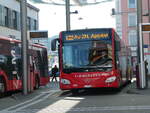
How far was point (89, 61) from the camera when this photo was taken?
2016cm

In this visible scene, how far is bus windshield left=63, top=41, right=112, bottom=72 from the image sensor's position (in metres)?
20.2

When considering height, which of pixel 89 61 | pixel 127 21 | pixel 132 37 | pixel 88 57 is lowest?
pixel 89 61

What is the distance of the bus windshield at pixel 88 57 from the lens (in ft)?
66.1

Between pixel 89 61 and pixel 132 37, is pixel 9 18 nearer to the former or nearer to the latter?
pixel 89 61

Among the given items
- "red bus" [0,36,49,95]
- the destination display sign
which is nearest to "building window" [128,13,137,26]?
"red bus" [0,36,49,95]

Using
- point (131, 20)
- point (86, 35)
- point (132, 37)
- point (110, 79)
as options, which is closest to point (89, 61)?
point (110, 79)

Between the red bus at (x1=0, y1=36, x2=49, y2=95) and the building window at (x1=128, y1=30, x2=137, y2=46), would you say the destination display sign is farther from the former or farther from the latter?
the building window at (x1=128, y1=30, x2=137, y2=46)

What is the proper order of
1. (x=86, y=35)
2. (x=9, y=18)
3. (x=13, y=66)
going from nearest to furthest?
(x=86, y=35) → (x=13, y=66) → (x=9, y=18)

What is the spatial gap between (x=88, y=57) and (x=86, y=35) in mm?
1167

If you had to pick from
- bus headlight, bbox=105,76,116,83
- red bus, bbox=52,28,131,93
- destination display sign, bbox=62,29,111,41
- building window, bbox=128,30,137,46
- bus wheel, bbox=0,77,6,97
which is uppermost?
building window, bbox=128,30,137,46

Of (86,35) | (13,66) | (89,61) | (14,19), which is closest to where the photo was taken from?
(89,61)

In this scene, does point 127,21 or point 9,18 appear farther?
point 127,21

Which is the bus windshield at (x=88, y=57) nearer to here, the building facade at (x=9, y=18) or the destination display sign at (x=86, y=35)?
the destination display sign at (x=86, y=35)

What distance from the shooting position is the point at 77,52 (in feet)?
66.5
